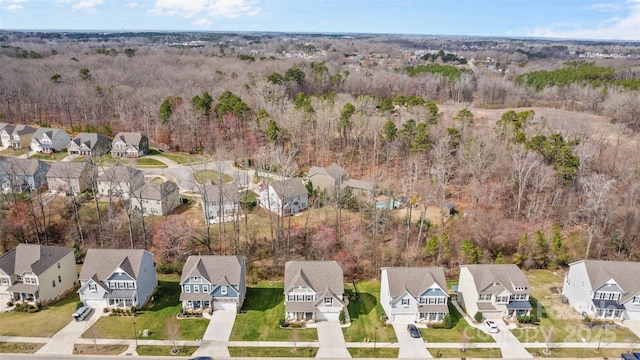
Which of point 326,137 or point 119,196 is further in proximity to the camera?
point 326,137

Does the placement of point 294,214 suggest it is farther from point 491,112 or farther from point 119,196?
point 491,112

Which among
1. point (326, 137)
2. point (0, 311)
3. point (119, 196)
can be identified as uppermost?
point (326, 137)

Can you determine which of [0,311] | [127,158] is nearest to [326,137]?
[127,158]

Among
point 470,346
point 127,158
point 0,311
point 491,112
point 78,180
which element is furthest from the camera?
point 491,112

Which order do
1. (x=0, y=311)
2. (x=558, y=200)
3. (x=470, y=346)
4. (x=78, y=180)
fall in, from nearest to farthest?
(x=470, y=346) → (x=0, y=311) → (x=558, y=200) → (x=78, y=180)

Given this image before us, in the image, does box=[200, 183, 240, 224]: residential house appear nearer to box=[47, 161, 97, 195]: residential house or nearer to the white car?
box=[47, 161, 97, 195]: residential house

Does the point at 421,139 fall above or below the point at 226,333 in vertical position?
above

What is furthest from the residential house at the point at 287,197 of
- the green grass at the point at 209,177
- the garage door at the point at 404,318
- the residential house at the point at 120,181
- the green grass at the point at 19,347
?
the green grass at the point at 19,347
